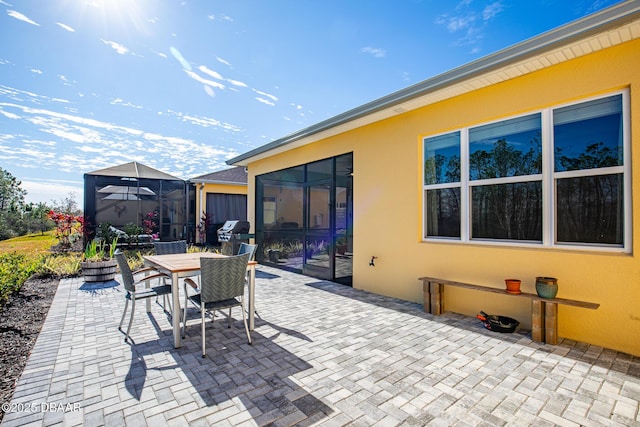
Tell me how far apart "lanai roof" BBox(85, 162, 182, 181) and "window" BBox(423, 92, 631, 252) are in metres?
12.0

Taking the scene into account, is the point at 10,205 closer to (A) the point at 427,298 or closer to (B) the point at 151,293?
(B) the point at 151,293

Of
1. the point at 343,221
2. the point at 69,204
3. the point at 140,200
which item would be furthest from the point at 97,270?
the point at 69,204

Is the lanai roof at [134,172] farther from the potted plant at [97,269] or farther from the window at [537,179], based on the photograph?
the window at [537,179]

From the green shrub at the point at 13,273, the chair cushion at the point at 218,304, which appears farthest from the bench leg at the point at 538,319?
the green shrub at the point at 13,273

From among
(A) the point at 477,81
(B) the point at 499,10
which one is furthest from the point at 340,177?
(B) the point at 499,10

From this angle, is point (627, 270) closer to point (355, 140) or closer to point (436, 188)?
point (436, 188)

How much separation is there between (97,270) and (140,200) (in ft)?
26.0

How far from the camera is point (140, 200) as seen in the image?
43.8ft

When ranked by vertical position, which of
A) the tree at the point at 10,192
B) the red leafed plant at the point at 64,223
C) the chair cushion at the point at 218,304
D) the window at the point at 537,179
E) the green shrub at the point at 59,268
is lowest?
the green shrub at the point at 59,268

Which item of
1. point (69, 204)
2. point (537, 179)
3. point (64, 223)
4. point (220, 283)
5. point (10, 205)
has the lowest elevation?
point (220, 283)

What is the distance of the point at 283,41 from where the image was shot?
7020 millimetres

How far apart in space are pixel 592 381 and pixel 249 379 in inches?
114

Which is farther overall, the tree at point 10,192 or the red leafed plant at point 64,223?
the tree at point 10,192

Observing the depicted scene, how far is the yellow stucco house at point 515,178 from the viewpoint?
3.07 meters
